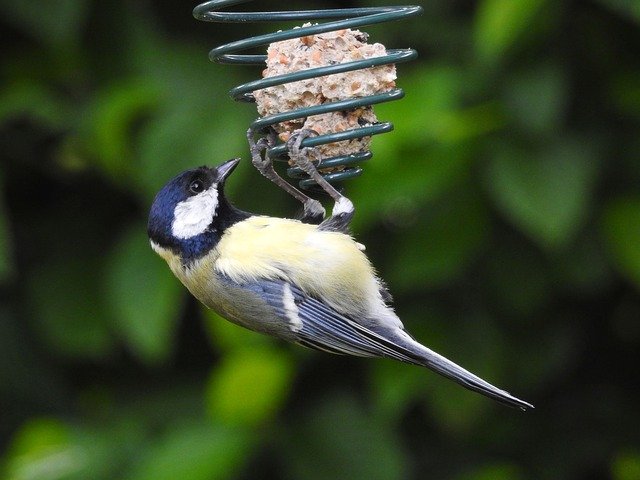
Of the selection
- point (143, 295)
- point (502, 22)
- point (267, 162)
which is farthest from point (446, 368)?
point (143, 295)

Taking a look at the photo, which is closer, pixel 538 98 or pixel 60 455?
pixel 538 98

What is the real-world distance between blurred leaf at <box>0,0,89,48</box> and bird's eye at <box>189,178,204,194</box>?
3.67 feet

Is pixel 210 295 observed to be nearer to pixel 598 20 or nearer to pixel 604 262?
pixel 604 262

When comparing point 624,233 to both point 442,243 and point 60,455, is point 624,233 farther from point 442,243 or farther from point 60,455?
point 60,455

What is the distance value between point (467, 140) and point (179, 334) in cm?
142

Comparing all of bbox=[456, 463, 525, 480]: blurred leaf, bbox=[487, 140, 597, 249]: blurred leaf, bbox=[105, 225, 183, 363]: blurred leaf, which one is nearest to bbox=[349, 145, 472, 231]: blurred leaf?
bbox=[487, 140, 597, 249]: blurred leaf

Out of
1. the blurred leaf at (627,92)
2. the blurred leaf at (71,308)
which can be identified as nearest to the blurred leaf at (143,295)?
the blurred leaf at (71,308)

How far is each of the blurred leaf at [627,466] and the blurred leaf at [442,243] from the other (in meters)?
0.97

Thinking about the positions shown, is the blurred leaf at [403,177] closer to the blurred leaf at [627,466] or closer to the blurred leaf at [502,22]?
the blurred leaf at [502,22]

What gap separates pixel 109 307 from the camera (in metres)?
4.16

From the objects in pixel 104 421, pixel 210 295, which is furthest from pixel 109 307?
pixel 210 295

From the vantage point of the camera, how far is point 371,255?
4141 mm

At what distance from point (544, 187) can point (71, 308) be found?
1708mm

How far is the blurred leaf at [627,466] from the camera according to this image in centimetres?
423
